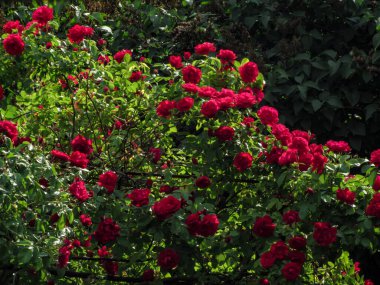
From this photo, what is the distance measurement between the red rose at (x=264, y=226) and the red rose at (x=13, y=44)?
1539mm

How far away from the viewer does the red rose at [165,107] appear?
13.3ft

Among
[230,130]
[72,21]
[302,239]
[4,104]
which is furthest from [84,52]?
[72,21]

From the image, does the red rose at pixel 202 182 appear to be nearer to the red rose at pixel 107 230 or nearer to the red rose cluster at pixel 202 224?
the red rose cluster at pixel 202 224

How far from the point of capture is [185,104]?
154 inches

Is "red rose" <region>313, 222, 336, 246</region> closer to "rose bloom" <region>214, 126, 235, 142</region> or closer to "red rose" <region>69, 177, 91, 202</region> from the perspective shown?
"rose bloom" <region>214, 126, 235, 142</region>

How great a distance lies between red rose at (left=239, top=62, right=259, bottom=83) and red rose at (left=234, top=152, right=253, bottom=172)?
520mm

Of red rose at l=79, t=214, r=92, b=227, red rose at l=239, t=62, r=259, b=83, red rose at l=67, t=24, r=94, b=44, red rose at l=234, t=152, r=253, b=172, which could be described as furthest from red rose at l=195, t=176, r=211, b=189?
red rose at l=67, t=24, r=94, b=44

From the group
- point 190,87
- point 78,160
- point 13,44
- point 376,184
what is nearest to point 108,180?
point 78,160

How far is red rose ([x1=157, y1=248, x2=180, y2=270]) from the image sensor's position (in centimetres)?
358

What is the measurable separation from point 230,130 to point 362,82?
285 centimetres

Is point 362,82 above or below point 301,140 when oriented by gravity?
below

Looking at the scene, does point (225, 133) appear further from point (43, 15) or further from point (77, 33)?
point (43, 15)

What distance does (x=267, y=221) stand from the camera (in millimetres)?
3639

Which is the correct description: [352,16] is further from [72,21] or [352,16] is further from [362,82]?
[72,21]
